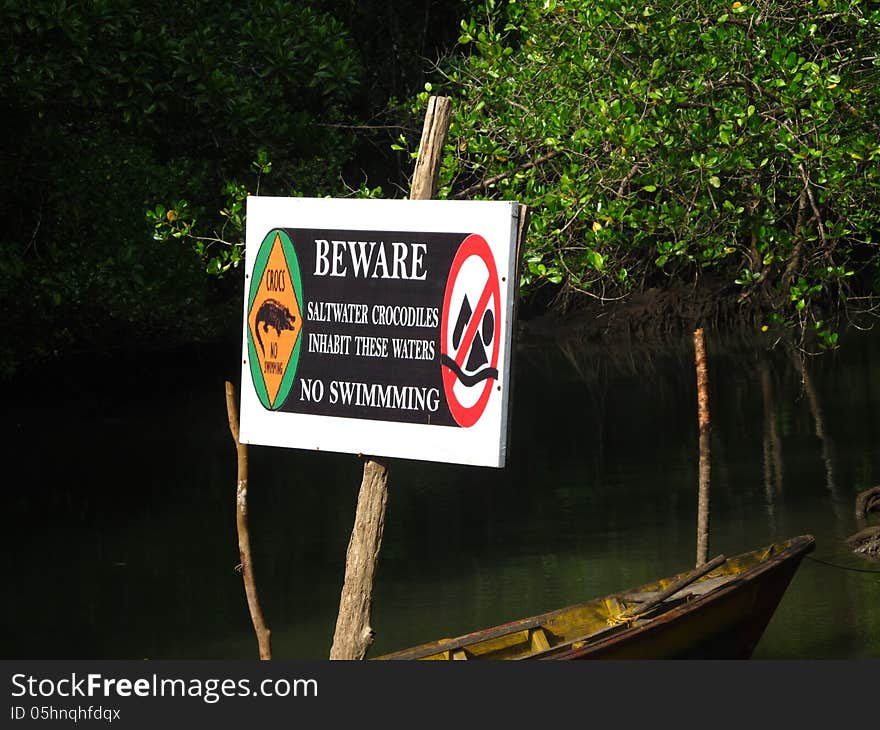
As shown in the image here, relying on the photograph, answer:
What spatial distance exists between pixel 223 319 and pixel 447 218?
73.0 ft

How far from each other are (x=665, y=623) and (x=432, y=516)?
8.90 m

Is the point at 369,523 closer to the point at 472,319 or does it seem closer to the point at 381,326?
the point at 381,326

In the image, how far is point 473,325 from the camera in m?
5.53

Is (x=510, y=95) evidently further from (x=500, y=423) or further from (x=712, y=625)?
(x=500, y=423)

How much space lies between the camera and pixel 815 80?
9.88 meters

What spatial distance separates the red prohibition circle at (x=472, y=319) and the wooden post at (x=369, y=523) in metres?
0.58

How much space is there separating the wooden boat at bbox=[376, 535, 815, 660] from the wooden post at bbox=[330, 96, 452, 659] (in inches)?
88.9

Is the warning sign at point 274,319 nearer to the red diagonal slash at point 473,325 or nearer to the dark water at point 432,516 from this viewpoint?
the red diagonal slash at point 473,325

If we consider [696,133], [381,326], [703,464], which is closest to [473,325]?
[381,326]

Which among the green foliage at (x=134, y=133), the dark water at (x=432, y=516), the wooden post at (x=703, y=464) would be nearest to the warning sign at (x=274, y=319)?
the green foliage at (x=134, y=133)

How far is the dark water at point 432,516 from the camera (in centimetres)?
1321

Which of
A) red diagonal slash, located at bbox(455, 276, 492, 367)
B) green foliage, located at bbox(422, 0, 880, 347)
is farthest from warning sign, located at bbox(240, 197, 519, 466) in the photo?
green foliage, located at bbox(422, 0, 880, 347)

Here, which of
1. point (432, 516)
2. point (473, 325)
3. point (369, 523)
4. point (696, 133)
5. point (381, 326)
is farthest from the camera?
point (432, 516)

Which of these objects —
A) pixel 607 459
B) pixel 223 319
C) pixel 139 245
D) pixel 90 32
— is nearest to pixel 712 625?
pixel 90 32
